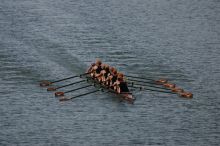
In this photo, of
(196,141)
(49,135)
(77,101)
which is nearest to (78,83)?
(77,101)

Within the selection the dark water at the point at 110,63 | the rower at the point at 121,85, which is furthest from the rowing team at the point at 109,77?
the dark water at the point at 110,63

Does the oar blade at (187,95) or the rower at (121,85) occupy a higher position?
the rower at (121,85)

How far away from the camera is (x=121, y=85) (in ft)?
116

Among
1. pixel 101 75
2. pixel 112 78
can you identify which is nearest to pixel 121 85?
pixel 112 78

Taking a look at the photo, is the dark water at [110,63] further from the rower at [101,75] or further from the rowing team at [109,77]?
the rower at [101,75]

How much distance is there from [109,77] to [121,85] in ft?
3.63

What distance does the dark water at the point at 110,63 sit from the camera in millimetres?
32406

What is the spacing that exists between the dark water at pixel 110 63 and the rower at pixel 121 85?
699 mm

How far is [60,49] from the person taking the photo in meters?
43.7

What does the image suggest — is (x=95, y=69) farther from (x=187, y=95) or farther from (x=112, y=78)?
(x=187, y=95)

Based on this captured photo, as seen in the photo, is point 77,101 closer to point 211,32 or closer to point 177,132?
point 177,132

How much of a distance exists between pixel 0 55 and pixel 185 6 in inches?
802

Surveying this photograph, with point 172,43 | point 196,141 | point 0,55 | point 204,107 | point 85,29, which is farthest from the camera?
point 85,29

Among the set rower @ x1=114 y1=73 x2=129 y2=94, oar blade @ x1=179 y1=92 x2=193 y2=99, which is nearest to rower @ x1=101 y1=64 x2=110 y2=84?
rower @ x1=114 y1=73 x2=129 y2=94
